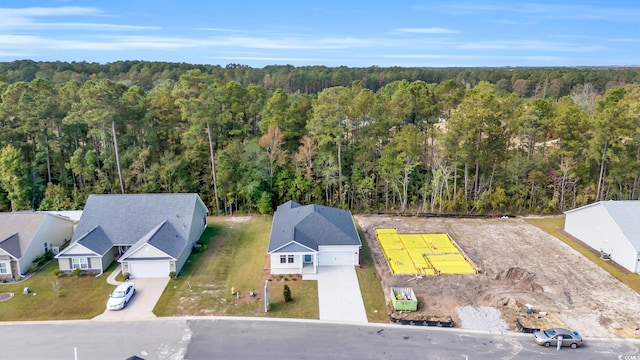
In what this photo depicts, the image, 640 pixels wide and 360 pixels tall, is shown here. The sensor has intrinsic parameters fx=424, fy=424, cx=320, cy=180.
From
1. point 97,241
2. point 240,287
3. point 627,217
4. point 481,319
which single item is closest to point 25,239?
point 97,241

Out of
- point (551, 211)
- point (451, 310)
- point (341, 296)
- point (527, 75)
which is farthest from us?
point (527, 75)

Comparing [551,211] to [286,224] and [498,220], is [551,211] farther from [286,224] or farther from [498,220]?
[286,224]

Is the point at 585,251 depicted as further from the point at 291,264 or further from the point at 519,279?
the point at 291,264

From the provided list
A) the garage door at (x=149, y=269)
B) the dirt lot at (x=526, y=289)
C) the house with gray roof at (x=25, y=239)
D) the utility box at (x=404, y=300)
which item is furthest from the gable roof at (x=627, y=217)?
the house with gray roof at (x=25, y=239)

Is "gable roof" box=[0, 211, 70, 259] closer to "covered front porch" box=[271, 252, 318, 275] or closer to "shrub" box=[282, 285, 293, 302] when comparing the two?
"covered front porch" box=[271, 252, 318, 275]

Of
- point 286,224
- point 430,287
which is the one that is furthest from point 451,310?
point 286,224

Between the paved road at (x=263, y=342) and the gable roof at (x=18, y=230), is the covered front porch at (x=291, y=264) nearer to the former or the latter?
the paved road at (x=263, y=342)

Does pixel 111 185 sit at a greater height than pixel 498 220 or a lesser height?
greater
